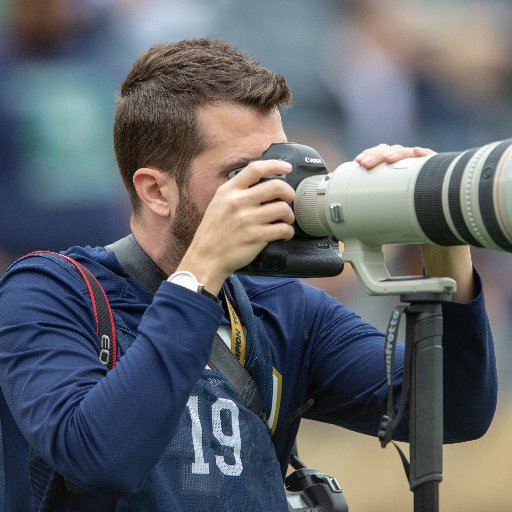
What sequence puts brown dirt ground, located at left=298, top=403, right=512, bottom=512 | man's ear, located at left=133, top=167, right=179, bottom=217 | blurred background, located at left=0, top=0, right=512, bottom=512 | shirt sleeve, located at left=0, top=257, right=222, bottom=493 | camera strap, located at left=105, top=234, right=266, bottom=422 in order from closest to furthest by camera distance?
shirt sleeve, located at left=0, top=257, right=222, bottom=493
camera strap, located at left=105, top=234, right=266, bottom=422
man's ear, located at left=133, top=167, right=179, bottom=217
blurred background, located at left=0, top=0, right=512, bottom=512
brown dirt ground, located at left=298, top=403, right=512, bottom=512

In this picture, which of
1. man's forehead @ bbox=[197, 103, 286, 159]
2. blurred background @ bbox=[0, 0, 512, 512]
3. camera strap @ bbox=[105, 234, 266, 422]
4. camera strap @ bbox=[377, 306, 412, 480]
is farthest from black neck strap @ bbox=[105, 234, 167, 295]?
blurred background @ bbox=[0, 0, 512, 512]

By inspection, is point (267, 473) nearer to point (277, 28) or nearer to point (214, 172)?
point (214, 172)

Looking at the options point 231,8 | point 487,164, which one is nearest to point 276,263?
point 487,164

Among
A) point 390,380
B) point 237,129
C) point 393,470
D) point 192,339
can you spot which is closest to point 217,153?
point 237,129

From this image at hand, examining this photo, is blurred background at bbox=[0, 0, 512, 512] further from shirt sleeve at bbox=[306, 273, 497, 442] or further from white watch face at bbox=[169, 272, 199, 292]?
white watch face at bbox=[169, 272, 199, 292]

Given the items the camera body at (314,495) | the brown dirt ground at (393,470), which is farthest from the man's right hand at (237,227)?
the brown dirt ground at (393,470)

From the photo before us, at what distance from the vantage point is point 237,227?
70.9 inches

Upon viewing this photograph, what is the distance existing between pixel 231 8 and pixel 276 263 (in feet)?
7.92

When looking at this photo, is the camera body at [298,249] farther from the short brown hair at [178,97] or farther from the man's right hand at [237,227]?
the short brown hair at [178,97]

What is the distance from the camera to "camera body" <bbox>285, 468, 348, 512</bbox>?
206 centimetres

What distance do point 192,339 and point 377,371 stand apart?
53 centimetres

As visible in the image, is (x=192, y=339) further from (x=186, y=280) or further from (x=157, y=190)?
(x=157, y=190)

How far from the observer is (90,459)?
67.1 inches

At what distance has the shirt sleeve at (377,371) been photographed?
78.3 inches
